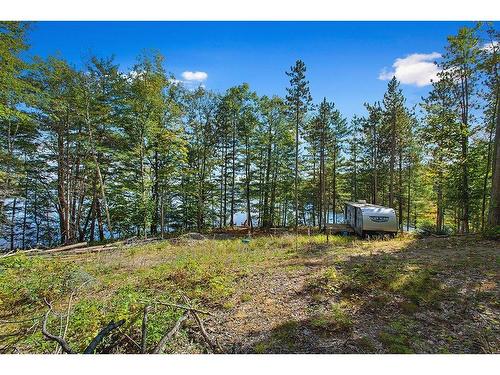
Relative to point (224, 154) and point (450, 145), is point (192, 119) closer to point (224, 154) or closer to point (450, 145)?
point (224, 154)

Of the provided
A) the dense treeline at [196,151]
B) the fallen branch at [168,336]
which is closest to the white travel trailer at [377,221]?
the dense treeline at [196,151]

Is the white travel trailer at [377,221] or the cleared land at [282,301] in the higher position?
the white travel trailer at [377,221]

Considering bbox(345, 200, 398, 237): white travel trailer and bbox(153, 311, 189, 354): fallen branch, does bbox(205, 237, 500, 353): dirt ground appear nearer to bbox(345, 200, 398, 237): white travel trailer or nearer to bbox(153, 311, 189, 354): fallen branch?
bbox(153, 311, 189, 354): fallen branch

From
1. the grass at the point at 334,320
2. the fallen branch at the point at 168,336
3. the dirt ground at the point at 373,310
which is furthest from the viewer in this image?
the grass at the point at 334,320

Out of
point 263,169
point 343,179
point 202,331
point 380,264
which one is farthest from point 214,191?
point 202,331

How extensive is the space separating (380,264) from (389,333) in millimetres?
3414

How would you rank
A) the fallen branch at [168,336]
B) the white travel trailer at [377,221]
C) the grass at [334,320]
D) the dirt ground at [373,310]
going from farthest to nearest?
the white travel trailer at [377,221]
the grass at [334,320]
the dirt ground at [373,310]
the fallen branch at [168,336]

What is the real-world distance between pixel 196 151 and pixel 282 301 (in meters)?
19.4

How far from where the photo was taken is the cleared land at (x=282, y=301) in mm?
3547

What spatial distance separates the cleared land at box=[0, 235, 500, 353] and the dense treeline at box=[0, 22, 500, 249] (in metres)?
5.05

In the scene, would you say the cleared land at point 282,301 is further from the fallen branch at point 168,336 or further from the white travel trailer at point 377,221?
the white travel trailer at point 377,221

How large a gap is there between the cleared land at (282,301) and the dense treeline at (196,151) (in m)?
5.05

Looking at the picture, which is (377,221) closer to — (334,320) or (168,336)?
(334,320)

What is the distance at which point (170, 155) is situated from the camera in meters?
18.9
